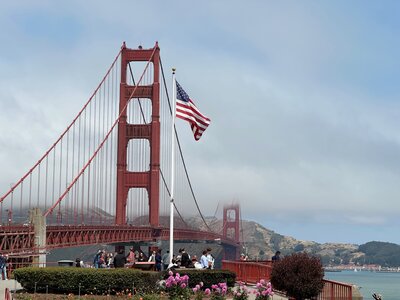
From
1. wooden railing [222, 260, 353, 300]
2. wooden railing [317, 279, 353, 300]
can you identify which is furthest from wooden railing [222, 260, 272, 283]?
wooden railing [317, 279, 353, 300]

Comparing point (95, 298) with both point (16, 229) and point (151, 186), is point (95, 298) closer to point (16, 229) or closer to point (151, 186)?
point (16, 229)

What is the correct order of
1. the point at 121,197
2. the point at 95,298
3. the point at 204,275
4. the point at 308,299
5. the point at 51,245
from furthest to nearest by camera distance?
the point at 121,197 → the point at 51,245 → the point at 204,275 → the point at 308,299 → the point at 95,298

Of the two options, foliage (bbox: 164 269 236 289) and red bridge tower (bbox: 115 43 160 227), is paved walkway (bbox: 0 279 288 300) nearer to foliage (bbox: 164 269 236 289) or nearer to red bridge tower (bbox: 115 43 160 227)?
foliage (bbox: 164 269 236 289)

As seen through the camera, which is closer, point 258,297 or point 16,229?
point 258,297

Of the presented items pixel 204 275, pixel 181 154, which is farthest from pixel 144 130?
pixel 204 275

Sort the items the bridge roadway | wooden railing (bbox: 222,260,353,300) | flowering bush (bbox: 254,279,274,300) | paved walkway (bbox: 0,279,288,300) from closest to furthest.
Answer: flowering bush (bbox: 254,279,274,300) < wooden railing (bbox: 222,260,353,300) < paved walkway (bbox: 0,279,288,300) < the bridge roadway

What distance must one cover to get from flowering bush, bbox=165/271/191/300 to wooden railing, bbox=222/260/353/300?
569 centimetres

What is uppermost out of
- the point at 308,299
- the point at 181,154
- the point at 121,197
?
the point at 181,154

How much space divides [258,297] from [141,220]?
65.8 metres

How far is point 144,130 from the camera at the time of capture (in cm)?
8306

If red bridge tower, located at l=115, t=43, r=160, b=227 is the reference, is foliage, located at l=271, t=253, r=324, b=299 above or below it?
below

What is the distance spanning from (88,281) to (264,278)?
27.9ft

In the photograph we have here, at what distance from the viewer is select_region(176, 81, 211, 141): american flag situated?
1302 inches

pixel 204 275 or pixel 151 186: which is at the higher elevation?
pixel 151 186
